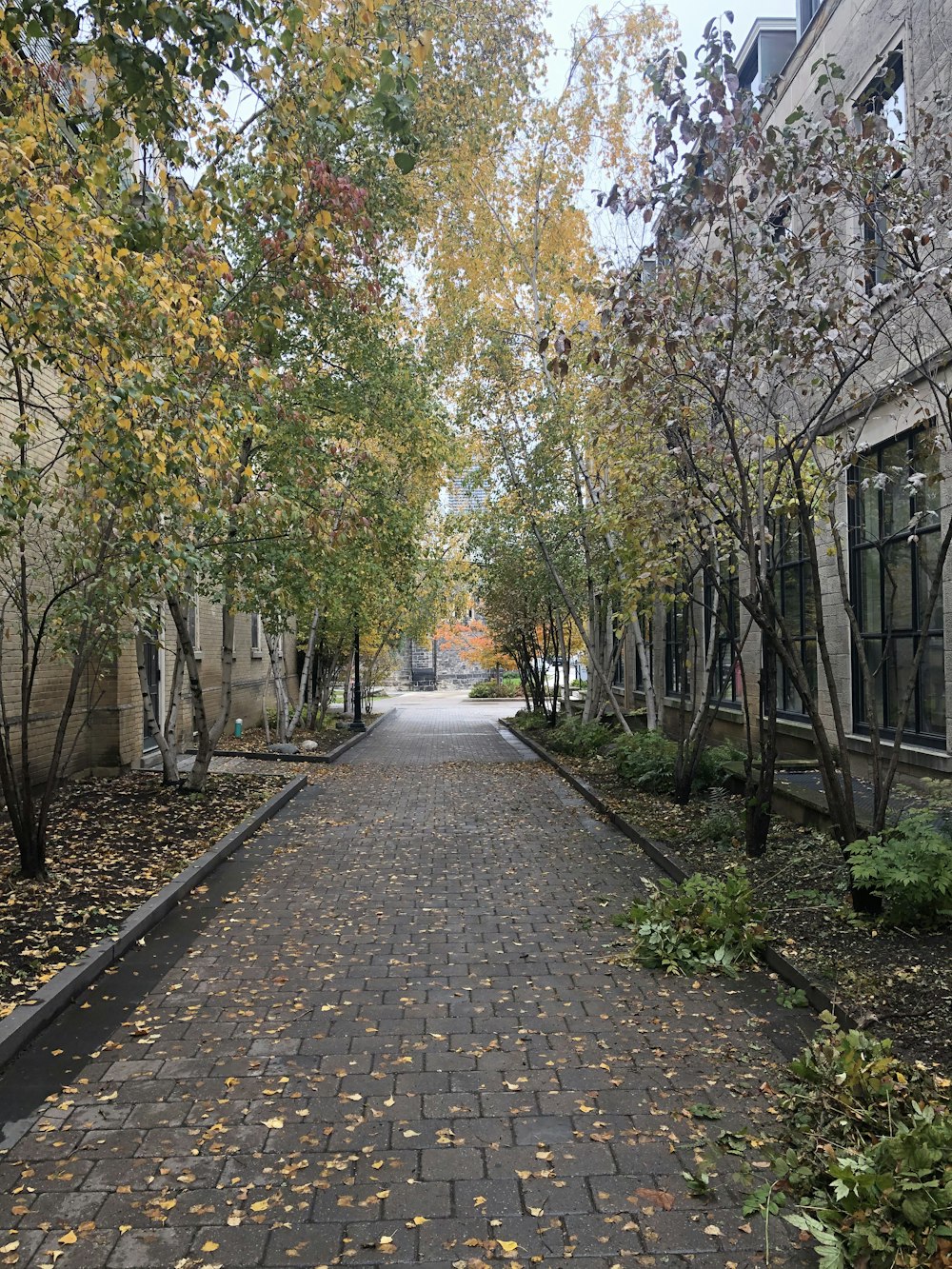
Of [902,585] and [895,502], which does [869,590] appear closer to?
[902,585]

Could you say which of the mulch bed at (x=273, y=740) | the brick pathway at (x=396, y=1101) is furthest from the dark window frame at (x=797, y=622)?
the mulch bed at (x=273, y=740)

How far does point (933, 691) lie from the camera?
10.3m

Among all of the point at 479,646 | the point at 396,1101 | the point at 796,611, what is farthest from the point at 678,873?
the point at 479,646

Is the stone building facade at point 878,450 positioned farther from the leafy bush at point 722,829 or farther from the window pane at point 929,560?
the leafy bush at point 722,829

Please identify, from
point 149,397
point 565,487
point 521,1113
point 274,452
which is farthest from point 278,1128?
point 565,487

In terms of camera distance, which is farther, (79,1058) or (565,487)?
(565,487)

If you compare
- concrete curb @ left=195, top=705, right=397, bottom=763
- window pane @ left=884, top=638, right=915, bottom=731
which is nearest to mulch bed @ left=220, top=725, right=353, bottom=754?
concrete curb @ left=195, top=705, right=397, bottom=763

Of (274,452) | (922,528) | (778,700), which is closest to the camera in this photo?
(922,528)

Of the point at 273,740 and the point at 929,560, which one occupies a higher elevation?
the point at 929,560

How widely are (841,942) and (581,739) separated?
12295 millimetres

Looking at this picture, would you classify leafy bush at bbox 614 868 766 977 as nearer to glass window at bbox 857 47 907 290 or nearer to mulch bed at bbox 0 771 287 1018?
mulch bed at bbox 0 771 287 1018

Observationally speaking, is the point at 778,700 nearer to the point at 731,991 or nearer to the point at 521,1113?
the point at 731,991

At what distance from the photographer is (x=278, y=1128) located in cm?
391

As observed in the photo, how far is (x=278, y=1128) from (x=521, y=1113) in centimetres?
100
